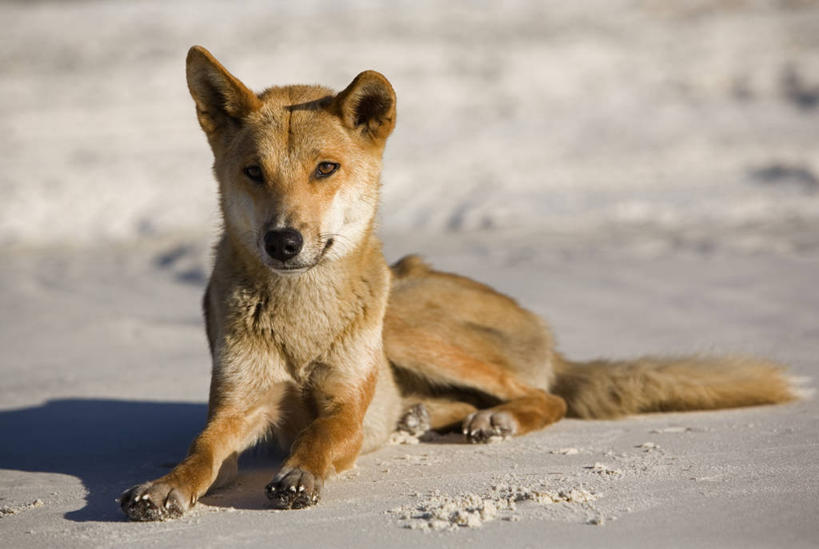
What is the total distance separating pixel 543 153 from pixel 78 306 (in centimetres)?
877

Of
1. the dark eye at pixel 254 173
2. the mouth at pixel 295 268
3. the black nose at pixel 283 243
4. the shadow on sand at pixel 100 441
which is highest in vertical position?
the dark eye at pixel 254 173

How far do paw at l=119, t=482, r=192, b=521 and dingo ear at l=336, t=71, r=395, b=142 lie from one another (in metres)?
1.76

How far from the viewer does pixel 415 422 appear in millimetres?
4539

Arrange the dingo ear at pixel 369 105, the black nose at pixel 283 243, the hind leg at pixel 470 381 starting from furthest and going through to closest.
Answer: the hind leg at pixel 470 381, the dingo ear at pixel 369 105, the black nose at pixel 283 243

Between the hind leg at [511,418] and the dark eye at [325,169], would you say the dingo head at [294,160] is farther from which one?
the hind leg at [511,418]

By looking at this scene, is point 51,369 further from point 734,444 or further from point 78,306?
point 734,444

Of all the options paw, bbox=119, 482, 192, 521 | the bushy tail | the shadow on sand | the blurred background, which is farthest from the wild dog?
the blurred background

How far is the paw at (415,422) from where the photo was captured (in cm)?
Result: 454

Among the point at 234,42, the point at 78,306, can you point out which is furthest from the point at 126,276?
the point at 234,42

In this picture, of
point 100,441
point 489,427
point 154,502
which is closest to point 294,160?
point 154,502

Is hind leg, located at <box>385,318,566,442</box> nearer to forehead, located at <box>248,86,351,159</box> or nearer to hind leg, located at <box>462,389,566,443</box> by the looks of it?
hind leg, located at <box>462,389,566,443</box>

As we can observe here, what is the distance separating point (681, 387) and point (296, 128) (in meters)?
2.45

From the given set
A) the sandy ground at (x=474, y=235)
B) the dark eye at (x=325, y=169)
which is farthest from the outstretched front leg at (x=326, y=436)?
the dark eye at (x=325, y=169)

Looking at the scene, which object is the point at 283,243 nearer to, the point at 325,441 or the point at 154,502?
the point at 325,441
